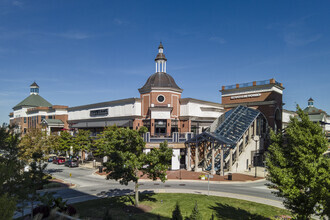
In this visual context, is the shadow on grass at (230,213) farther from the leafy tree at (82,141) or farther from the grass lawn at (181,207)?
the leafy tree at (82,141)

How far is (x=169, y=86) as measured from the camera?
4862 centimetres

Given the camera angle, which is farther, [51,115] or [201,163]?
[51,115]

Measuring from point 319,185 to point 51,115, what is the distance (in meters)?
81.5

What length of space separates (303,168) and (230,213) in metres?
9.19

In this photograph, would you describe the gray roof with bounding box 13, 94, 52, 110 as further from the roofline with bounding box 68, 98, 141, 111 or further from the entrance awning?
the entrance awning

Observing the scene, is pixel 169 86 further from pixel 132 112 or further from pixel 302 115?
pixel 302 115

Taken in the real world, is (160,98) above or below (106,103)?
above

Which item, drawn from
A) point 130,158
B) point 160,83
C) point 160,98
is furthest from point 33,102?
point 130,158

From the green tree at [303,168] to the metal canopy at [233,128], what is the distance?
2300 cm

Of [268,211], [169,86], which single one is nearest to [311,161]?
[268,211]

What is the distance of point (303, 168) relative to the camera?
1394 centimetres

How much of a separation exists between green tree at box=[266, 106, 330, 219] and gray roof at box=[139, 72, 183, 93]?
3418cm

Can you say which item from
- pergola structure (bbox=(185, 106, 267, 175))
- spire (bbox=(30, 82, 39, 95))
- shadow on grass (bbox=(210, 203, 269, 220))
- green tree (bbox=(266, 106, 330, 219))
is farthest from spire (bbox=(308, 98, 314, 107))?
spire (bbox=(30, 82, 39, 95))

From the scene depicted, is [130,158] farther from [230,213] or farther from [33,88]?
[33,88]
